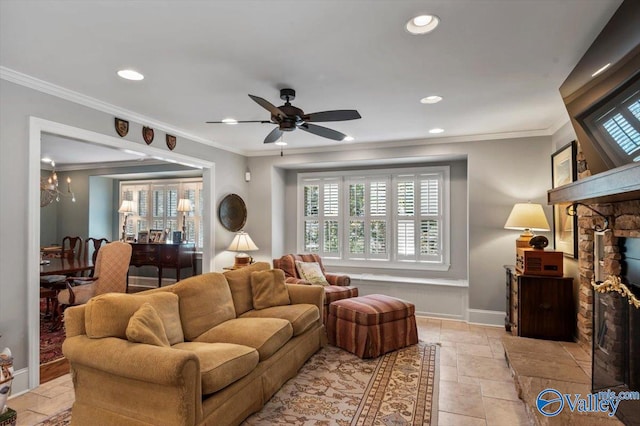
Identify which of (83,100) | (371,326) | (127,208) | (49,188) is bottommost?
(371,326)

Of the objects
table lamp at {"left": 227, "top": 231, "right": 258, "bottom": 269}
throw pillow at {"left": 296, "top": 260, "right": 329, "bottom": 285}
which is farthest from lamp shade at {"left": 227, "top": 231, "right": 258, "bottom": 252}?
throw pillow at {"left": 296, "top": 260, "right": 329, "bottom": 285}

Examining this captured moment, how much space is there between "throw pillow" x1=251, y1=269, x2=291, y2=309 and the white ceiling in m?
1.76

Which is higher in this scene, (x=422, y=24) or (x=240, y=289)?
(x=422, y=24)

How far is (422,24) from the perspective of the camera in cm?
206

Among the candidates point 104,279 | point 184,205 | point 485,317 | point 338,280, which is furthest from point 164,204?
point 485,317

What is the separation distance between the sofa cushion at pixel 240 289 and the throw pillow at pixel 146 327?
115 centimetres

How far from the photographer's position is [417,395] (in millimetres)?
2787

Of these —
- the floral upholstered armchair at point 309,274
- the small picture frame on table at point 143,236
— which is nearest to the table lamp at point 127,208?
the small picture frame on table at point 143,236

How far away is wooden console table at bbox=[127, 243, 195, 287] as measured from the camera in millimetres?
6414

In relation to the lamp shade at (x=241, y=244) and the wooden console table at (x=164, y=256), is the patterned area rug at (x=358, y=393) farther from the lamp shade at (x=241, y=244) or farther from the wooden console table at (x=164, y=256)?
the wooden console table at (x=164, y=256)

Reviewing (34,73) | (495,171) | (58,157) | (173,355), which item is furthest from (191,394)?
(58,157)

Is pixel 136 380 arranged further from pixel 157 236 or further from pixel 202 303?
pixel 157 236

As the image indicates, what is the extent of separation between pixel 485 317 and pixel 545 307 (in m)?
1.22

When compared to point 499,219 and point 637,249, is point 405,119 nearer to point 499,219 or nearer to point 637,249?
point 499,219
